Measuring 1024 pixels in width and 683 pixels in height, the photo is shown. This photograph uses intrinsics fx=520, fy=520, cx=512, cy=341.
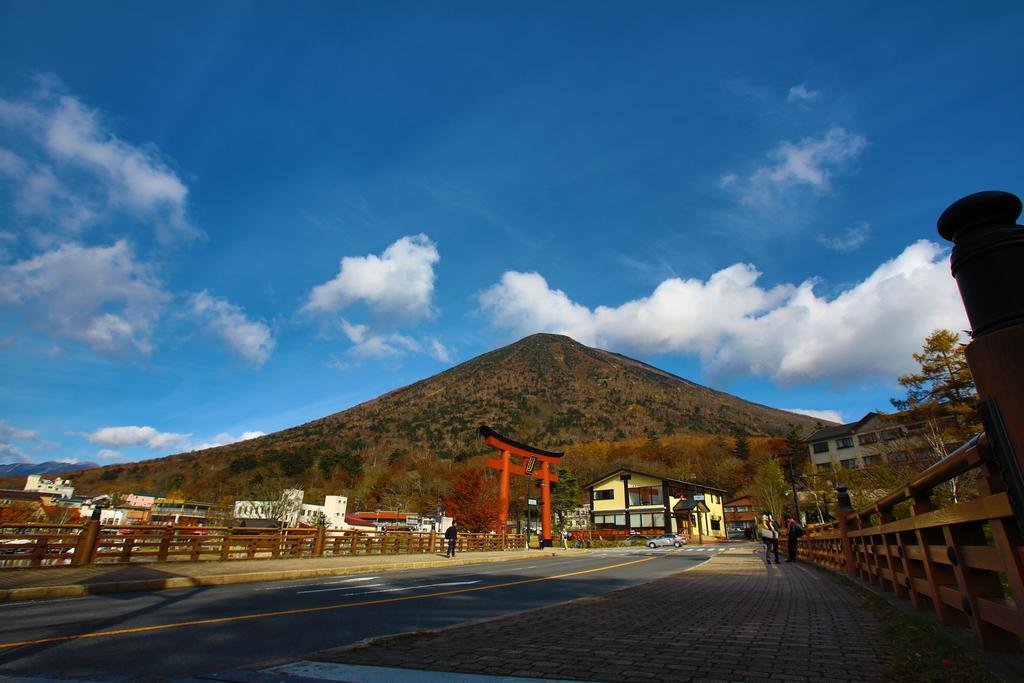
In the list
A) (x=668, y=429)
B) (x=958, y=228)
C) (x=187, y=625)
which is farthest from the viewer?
(x=668, y=429)

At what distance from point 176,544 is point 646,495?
2407 inches

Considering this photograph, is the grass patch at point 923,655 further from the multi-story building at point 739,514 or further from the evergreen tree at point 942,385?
the multi-story building at point 739,514

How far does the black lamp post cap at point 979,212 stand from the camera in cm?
214

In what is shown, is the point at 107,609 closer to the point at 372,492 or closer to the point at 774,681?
the point at 774,681

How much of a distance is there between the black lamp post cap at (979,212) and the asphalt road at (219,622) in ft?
17.7

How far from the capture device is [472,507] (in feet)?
170

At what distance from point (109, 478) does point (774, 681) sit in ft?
Result: 634

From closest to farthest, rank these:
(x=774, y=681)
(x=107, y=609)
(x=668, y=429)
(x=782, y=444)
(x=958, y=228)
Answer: (x=958, y=228) < (x=774, y=681) < (x=107, y=609) < (x=782, y=444) < (x=668, y=429)

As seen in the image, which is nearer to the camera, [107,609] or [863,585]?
[107,609]

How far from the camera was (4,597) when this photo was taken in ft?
31.2

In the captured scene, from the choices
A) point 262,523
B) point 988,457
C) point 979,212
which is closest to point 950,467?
point 988,457

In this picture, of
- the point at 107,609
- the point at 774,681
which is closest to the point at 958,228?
the point at 774,681

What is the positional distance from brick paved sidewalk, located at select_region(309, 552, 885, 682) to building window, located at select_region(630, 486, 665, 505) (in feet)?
208

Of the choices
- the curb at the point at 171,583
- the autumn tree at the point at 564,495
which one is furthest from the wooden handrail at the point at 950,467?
the autumn tree at the point at 564,495
